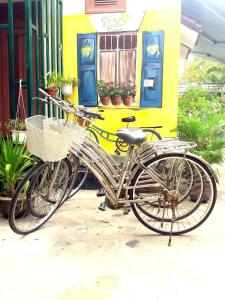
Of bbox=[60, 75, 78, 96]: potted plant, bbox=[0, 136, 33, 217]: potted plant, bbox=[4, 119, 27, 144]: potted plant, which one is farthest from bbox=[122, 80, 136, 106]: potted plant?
bbox=[0, 136, 33, 217]: potted plant

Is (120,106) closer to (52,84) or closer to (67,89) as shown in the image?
(67,89)

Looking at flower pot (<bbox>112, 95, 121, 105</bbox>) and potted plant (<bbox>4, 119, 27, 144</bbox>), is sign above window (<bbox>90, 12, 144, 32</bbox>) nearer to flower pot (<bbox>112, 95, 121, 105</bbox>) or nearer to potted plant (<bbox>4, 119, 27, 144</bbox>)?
flower pot (<bbox>112, 95, 121, 105</bbox>)

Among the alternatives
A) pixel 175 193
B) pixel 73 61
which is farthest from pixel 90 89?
pixel 175 193

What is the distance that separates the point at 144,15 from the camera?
543 cm

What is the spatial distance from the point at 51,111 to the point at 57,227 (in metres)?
2.35

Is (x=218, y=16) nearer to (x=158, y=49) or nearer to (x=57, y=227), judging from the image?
(x=158, y=49)

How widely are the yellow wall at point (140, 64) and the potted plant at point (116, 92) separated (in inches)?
6.1

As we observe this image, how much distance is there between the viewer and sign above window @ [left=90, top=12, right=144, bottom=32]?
546 centimetres

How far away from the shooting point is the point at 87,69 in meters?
5.74

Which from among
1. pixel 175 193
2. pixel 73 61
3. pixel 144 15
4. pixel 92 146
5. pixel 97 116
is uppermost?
pixel 144 15

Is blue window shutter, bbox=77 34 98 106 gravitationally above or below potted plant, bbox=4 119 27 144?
above

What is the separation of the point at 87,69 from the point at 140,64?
2.92ft

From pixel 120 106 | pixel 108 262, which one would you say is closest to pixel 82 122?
pixel 108 262

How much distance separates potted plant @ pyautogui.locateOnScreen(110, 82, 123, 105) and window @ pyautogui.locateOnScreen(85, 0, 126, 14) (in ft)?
3.81
